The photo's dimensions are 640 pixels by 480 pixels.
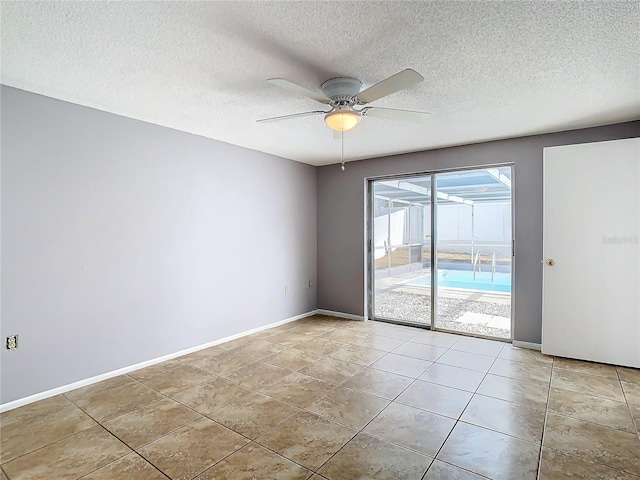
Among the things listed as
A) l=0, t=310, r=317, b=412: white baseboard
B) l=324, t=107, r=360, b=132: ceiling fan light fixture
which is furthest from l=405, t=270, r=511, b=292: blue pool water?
l=324, t=107, r=360, b=132: ceiling fan light fixture

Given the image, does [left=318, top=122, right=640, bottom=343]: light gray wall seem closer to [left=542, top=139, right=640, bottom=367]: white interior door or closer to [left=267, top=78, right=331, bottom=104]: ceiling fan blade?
[left=542, top=139, right=640, bottom=367]: white interior door

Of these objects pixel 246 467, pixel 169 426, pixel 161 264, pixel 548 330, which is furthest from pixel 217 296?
pixel 548 330

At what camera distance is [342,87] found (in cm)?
247

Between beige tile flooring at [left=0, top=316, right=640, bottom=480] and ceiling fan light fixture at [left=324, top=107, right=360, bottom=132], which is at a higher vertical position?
ceiling fan light fixture at [left=324, top=107, right=360, bottom=132]

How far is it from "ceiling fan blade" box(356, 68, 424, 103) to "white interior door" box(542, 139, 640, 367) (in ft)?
7.84

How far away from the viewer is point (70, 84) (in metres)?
2.56

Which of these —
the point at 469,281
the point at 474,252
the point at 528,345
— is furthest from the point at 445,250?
the point at 528,345

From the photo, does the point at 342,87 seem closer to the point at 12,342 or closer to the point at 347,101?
the point at 347,101

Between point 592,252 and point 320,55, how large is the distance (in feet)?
10.6

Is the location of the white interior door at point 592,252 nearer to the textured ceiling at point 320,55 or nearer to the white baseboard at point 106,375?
the textured ceiling at point 320,55

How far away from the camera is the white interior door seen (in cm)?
329

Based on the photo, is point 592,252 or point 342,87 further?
point 592,252

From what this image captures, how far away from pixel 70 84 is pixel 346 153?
310 cm

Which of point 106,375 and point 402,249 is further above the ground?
point 402,249
